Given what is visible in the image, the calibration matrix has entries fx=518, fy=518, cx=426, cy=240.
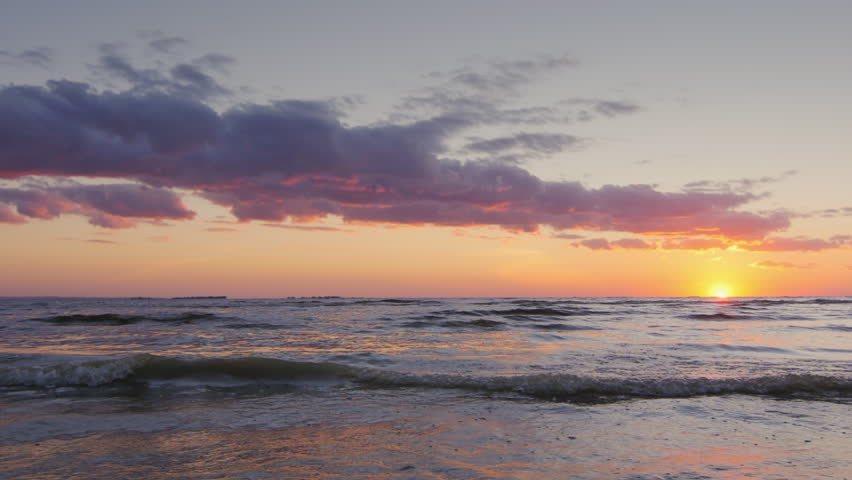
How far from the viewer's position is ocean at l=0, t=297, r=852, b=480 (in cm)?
590

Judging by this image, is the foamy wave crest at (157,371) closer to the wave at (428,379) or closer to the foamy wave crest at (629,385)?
the wave at (428,379)

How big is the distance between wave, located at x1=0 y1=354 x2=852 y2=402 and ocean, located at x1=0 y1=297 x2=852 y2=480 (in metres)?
0.05

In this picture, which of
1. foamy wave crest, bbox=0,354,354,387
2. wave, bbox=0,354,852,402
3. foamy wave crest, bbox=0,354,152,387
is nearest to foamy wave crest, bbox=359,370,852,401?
wave, bbox=0,354,852,402

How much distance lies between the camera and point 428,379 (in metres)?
11.5

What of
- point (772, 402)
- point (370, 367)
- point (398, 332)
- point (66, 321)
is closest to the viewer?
point (772, 402)

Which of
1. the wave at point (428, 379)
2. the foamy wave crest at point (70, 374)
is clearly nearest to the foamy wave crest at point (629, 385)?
the wave at point (428, 379)

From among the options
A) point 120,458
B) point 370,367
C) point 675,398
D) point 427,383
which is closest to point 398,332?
point 370,367

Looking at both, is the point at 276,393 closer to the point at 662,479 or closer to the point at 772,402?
the point at 662,479

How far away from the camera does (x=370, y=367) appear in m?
13.1

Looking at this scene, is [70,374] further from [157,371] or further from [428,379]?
[428,379]

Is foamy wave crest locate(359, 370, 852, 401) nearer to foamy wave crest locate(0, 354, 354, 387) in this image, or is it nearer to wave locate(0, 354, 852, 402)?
wave locate(0, 354, 852, 402)

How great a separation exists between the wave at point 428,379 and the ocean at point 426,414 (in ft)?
0.15

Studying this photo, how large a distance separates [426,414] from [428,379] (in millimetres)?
2978

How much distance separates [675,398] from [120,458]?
927cm
